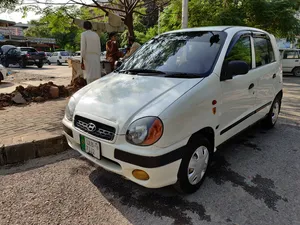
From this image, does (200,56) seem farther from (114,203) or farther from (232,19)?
(232,19)

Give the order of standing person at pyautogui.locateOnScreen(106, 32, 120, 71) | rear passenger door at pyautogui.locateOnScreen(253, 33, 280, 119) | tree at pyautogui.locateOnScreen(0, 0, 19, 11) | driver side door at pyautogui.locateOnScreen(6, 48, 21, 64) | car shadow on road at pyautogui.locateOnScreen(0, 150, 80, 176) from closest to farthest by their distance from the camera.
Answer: car shadow on road at pyautogui.locateOnScreen(0, 150, 80, 176)
rear passenger door at pyautogui.locateOnScreen(253, 33, 280, 119)
tree at pyautogui.locateOnScreen(0, 0, 19, 11)
standing person at pyautogui.locateOnScreen(106, 32, 120, 71)
driver side door at pyautogui.locateOnScreen(6, 48, 21, 64)

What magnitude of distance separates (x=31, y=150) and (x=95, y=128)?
62.5 inches

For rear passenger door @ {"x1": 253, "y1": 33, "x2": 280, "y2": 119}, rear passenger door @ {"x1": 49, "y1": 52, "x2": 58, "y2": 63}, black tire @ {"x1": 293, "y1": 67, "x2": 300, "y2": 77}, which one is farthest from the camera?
rear passenger door @ {"x1": 49, "y1": 52, "x2": 58, "y2": 63}

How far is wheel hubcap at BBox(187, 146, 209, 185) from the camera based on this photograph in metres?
2.51

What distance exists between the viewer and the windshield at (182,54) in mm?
2854

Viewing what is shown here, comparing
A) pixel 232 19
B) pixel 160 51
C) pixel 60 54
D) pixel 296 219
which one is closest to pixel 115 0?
pixel 232 19

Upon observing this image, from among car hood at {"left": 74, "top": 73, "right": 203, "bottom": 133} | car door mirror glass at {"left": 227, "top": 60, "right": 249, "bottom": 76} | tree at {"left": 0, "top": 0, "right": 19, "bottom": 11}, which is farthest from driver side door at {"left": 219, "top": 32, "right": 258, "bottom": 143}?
tree at {"left": 0, "top": 0, "right": 19, "bottom": 11}

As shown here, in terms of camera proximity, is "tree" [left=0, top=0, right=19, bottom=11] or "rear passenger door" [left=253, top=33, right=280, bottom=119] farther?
"tree" [left=0, top=0, right=19, bottom=11]

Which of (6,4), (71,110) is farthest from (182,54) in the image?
(6,4)

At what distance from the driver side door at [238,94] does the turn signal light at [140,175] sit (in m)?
1.15

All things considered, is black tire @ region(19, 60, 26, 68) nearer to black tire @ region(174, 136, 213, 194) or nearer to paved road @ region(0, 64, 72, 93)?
paved road @ region(0, 64, 72, 93)

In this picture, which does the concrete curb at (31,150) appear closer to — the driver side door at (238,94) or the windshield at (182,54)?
the windshield at (182,54)

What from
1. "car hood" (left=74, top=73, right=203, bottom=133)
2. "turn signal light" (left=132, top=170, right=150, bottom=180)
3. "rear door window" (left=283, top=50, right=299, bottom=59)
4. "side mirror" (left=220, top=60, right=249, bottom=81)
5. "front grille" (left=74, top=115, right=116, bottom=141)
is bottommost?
"turn signal light" (left=132, top=170, right=150, bottom=180)

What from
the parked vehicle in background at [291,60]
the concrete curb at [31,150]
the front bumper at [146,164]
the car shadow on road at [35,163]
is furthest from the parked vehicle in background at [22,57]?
the front bumper at [146,164]
